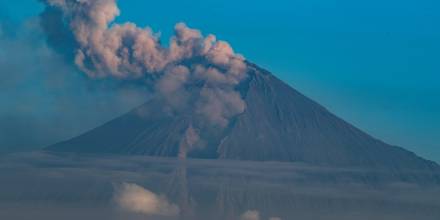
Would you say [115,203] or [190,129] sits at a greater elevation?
[190,129]

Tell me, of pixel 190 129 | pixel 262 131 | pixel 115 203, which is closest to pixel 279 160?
pixel 262 131

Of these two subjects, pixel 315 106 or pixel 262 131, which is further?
pixel 315 106

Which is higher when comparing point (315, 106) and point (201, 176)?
point (315, 106)

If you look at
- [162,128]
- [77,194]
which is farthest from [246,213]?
[77,194]

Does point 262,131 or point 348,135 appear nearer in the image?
point 262,131

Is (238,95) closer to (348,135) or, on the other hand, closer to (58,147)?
(348,135)

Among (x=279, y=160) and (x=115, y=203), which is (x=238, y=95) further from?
(x=115, y=203)

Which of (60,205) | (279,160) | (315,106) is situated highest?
(315,106)
